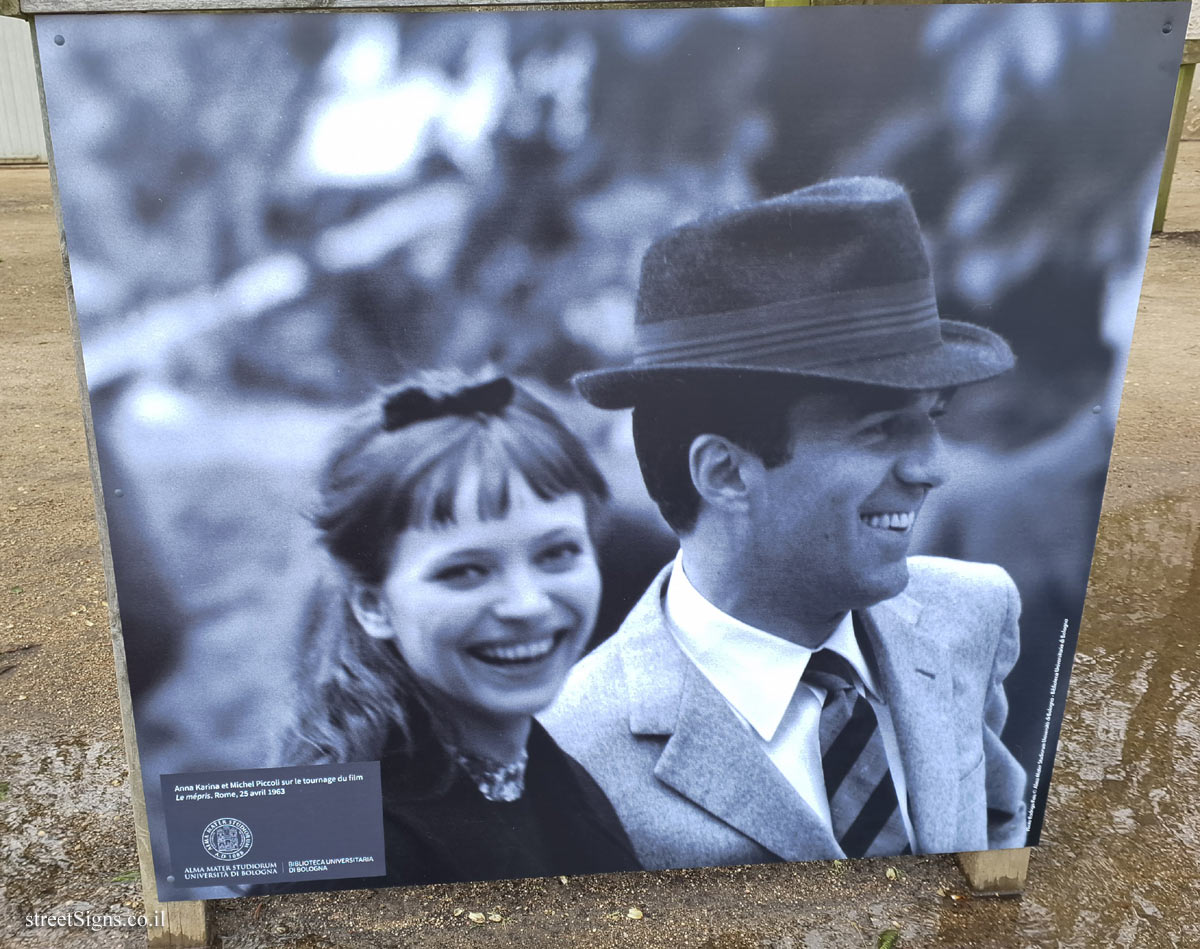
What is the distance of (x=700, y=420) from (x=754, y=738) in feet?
2.35

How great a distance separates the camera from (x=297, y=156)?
1.82m

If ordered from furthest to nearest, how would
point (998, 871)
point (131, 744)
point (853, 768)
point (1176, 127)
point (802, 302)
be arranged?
point (1176, 127) < point (998, 871) < point (853, 768) < point (131, 744) < point (802, 302)

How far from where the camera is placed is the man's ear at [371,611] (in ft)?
6.82

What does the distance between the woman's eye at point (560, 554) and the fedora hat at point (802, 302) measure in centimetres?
29

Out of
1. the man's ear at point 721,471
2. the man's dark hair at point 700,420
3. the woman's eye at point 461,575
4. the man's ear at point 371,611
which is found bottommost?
the man's ear at point 371,611

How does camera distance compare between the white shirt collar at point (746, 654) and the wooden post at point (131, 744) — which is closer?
the wooden post at point (131, 744)

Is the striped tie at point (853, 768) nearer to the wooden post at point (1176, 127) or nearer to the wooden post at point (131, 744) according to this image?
the wooden post at point (131, 744)

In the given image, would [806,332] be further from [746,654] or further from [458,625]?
[458,625]

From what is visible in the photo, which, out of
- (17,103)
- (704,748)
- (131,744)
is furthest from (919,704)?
(17,103)

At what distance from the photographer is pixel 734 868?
105 inches

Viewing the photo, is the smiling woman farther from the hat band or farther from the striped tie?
the striped tie

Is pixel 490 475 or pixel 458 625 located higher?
pixel 490 475

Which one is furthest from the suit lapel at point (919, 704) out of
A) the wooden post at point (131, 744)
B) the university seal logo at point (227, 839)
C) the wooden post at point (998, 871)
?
the wooden post at point (131, 744)

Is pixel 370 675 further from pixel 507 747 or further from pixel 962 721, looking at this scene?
pixel 962 721
